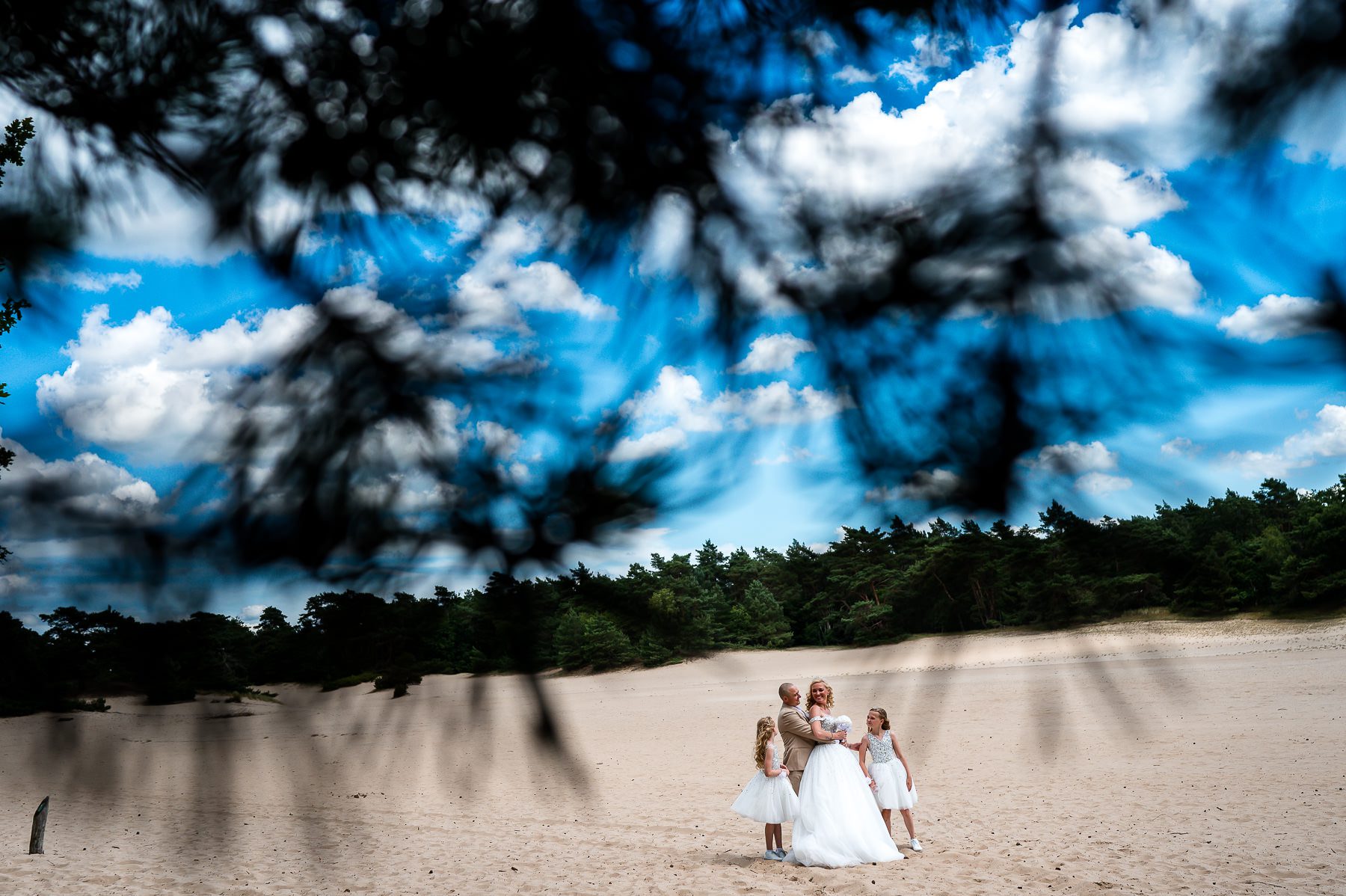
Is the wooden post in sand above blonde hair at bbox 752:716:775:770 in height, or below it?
below

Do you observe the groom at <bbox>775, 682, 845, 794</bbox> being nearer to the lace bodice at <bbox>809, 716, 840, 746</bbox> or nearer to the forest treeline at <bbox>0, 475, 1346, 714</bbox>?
the lace bodice at <bbox>809, 716, 840, 746</bbox>

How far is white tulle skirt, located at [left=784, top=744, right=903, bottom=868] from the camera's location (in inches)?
352

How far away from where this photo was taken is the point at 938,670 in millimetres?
981

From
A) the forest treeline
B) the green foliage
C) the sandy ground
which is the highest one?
the forest treeline

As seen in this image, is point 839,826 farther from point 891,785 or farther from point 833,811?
point 891,785

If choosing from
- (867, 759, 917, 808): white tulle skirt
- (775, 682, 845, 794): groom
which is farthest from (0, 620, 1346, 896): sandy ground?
(867, 759, 917, 808): white tulle skirt

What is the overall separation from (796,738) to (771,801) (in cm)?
105

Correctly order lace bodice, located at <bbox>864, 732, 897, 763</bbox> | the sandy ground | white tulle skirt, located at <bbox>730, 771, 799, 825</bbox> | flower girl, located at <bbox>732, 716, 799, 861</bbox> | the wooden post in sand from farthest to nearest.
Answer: the wooden post in sand
lace bodice, located at <bbox>864, 732, 897, 763</bbox>
white tulle skirt, located at <bbox>730, 771, 799, 825</bbox>
flower girl, located at <bbox>732, 716, 799, 861</bbox>
the sandy ground

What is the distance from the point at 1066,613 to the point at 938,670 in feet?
0.54

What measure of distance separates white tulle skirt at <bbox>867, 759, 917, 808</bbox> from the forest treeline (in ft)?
32.4

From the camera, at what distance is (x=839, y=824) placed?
30.8 feet

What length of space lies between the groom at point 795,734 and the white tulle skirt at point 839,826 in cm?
12

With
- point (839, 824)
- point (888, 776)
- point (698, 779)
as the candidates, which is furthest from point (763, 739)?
point (698, 779)

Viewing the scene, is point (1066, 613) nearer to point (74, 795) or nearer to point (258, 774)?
point (258, 774)
